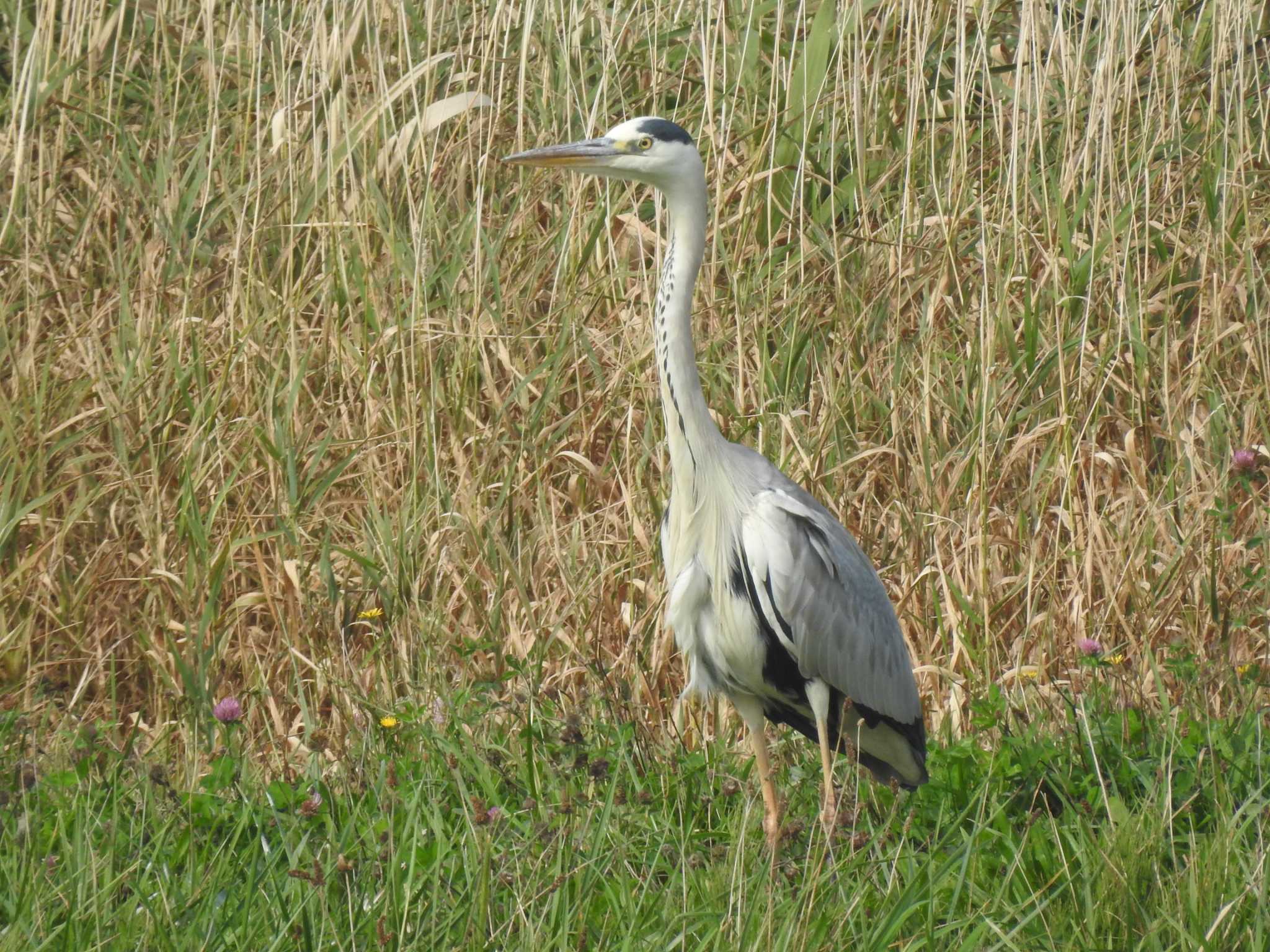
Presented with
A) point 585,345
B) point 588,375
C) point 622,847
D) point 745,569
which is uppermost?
point 585,345

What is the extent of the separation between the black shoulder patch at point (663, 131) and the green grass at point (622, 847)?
1.26m

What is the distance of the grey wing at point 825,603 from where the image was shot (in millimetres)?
3307

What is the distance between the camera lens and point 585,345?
4164mm

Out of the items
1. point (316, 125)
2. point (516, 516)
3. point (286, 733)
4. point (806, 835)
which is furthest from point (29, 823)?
point (316, 125)

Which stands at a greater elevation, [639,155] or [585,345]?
[639,155]

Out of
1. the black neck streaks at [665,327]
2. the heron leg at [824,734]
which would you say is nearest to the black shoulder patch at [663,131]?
the black neck streaks at [665,327]

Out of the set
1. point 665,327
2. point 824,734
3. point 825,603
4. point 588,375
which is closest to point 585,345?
point 588,375

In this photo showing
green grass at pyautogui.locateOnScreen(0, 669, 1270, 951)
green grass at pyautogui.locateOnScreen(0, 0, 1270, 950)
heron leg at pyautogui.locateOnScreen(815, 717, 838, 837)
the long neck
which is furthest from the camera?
green grass at pyautogui.locateOnScreen(0, 0, 1270, 950)

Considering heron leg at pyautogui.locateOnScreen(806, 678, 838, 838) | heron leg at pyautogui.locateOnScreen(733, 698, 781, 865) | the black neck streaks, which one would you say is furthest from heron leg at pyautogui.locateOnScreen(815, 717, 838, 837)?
the black neck streaks

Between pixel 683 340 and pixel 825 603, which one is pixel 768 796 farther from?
pixel 683 340

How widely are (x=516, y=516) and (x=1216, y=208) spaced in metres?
2.13

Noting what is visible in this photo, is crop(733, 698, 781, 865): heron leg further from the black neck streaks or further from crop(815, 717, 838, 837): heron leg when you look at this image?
the black neck streaks

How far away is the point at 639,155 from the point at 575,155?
0.48ft

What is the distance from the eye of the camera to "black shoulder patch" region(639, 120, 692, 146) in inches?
129
